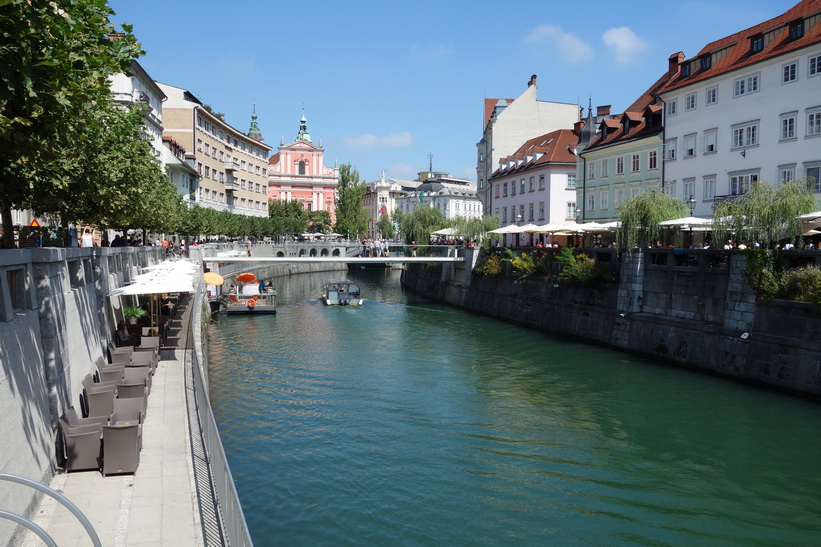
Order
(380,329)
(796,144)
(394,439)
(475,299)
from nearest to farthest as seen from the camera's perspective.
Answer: (394,439) < (796,144) < (380,329) < (475,299)

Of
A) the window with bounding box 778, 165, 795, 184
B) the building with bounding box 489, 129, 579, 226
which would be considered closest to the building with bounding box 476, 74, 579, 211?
the building with bounding box 489, 129, 579, 226

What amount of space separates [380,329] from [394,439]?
22346mm

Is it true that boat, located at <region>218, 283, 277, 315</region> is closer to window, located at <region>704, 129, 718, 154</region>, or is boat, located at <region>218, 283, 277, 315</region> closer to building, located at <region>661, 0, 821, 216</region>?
building, located at <region>661, 0, 821, 216</region>

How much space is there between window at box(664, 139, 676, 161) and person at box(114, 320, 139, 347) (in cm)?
3247

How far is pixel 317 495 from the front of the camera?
1453cm

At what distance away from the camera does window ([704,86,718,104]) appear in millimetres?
37909

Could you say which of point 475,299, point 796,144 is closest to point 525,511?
point 796,144

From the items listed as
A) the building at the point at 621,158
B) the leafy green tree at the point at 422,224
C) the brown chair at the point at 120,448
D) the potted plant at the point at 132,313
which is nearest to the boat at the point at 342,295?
the building at the point at 621,158

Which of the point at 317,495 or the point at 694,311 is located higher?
the point at 694,311

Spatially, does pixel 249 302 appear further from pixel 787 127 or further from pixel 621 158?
pixel 787 127

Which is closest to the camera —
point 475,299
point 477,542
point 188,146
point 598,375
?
point 477,542

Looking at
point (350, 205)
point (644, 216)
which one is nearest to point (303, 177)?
point (350, 205)

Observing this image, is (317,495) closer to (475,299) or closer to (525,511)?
(525,511)

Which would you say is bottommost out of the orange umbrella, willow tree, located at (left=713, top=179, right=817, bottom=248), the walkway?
the walkway
